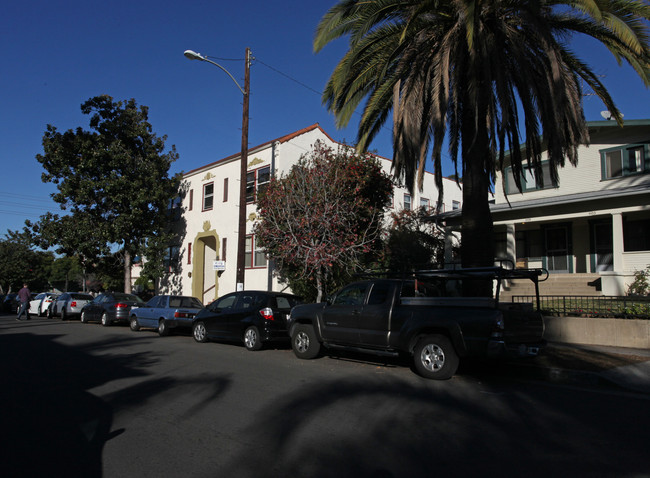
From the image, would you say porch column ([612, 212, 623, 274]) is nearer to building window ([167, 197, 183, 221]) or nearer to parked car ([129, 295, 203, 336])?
parked car ([129, 295, 203, 336])

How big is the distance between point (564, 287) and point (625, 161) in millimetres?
5421

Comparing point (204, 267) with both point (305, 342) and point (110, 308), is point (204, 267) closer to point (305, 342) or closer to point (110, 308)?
point (110, 308)

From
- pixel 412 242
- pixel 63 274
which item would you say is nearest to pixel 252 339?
pixel 412 242

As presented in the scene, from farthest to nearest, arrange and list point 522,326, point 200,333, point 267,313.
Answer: point 200,333
point 267,313
point 522,326

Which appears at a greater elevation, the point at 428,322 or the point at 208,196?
the point at 208,196

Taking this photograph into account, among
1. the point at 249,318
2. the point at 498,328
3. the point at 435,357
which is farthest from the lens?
the point at 249,318

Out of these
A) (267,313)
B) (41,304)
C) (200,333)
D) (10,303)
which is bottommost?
(10,303)

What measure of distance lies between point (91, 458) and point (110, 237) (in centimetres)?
2133

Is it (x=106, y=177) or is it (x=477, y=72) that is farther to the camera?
(x=106, y=177)

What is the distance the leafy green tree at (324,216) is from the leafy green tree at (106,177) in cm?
980

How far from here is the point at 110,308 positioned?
1992 centimetres

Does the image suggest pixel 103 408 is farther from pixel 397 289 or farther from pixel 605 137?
pixel 605 137

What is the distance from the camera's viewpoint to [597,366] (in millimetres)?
8812

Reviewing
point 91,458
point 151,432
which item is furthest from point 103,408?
point 91,458
